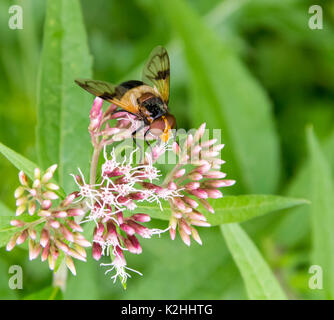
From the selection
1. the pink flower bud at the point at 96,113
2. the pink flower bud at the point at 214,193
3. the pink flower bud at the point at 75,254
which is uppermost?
the pink flower bud at the point at 96,113

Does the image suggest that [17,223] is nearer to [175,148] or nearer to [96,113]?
[96,113]

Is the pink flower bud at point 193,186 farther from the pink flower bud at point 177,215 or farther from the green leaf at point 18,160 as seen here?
the green leaf at point 18,160

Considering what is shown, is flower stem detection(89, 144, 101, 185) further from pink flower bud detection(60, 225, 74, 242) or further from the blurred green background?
the blurred green background

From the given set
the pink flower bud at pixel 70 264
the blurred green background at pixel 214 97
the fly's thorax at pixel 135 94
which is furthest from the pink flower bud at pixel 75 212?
the blurred green background at pixel 214 97

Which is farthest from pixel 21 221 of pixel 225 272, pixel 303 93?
pixel 303 93

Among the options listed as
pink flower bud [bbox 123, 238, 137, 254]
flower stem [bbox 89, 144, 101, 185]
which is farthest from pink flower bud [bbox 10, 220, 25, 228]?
pink flower bud [bbox 123, 238, 137, 254]

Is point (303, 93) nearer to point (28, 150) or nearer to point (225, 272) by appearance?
point (225, 272)
